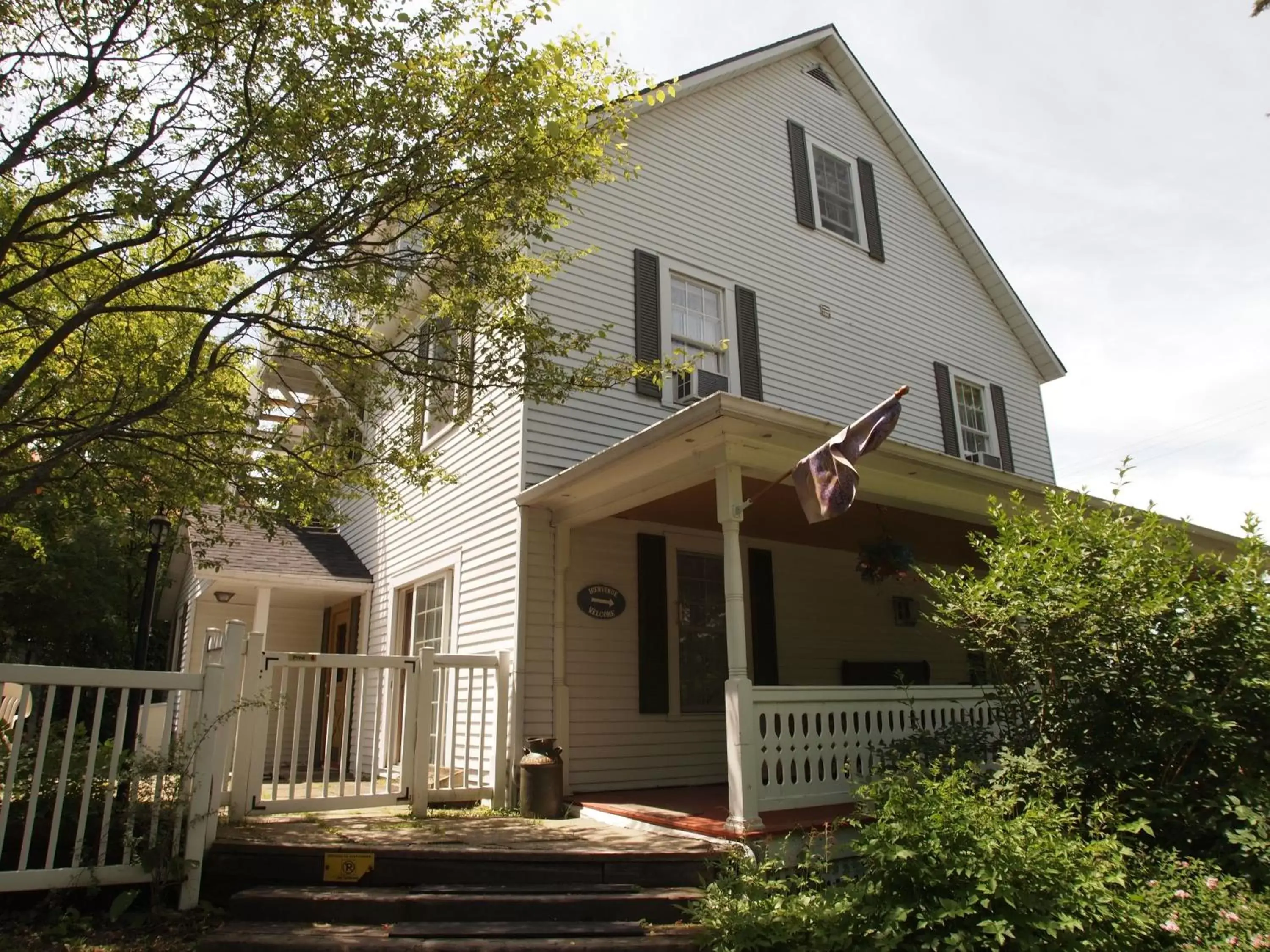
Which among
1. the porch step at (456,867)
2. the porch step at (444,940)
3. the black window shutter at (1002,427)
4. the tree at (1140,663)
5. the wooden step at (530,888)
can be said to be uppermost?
the black window shutter at (1002,427)

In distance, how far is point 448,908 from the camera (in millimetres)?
4418

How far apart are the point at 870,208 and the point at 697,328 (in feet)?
14.6

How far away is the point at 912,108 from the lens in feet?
42.0

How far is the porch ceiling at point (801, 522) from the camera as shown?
7.27 meters

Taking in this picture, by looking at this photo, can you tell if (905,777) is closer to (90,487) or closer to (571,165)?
(571,165)

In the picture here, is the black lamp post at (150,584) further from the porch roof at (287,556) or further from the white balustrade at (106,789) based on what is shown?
the white balustrade at (106,789)

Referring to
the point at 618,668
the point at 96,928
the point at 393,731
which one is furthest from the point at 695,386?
the point at 96,928

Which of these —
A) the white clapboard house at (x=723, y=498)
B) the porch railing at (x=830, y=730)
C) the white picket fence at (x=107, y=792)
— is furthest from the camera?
the white clapboard house at (x=723, y=498)

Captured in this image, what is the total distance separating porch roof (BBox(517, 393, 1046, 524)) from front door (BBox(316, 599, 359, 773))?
17.8ft

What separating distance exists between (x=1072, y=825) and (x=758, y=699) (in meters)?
1.89

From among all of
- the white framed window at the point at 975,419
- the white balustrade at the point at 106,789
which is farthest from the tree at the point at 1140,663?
the white framed window at the point at 975,419

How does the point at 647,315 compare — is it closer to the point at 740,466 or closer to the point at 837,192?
the point at 740,466

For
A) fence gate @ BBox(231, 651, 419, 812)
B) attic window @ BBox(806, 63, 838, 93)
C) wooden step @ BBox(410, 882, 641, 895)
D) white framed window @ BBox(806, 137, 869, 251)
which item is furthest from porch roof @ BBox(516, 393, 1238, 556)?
attic window @ BBox(806, 63, 838, 93)

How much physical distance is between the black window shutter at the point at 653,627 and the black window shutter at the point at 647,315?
5.30 ft
